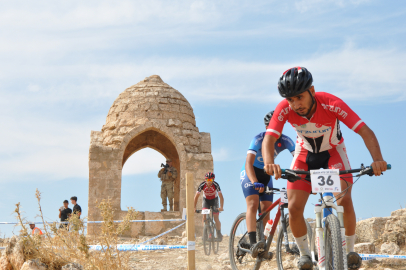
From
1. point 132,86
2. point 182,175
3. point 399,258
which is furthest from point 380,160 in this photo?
point 132,86

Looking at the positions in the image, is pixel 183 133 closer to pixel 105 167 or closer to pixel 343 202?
pixel 105 167

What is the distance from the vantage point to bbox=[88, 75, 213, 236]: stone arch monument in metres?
11.8

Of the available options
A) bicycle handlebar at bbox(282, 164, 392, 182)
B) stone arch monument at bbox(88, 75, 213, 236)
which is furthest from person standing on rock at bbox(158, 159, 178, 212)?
bicycle handlebar at bbox(282, 164, 392, 182)

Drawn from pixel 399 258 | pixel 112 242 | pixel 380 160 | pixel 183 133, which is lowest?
pixel 399 258

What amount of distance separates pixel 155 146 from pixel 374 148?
13286 mm

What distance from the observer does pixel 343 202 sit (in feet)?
11.0

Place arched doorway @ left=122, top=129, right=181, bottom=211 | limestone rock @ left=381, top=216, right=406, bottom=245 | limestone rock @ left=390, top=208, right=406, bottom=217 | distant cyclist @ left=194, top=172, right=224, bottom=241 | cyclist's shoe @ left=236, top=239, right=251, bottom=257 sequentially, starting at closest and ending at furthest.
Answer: cyclist's shoe @ left=236, top=239, right=251, bottom=257, limestone rock @ left=381, top=216, right=406, bottom=245, limestone rock @ left=390, top=208, right=406, bottom=217, distant cyclist @ left=194, top=172, right=224, bottom=241, arched doorway @ left=122, top=129, right=181, bottom=211

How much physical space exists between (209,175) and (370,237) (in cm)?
318

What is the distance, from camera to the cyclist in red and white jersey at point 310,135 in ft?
10.9

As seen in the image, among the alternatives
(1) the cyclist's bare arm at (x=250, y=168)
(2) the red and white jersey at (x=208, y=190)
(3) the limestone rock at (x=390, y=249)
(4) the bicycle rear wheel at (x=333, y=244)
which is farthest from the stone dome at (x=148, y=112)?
(4) the bicycle rear wheel at (x=333, y=244)

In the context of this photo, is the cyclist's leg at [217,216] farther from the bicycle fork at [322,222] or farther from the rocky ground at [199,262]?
the bicycle fork at [322,222]

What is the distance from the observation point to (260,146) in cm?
493

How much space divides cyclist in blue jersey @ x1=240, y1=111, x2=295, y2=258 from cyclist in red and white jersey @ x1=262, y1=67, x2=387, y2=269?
2.85 feet

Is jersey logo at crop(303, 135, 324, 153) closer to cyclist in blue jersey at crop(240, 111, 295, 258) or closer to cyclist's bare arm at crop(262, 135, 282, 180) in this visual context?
cyclist's bare arm at crop(262, 135, 282, 180)
